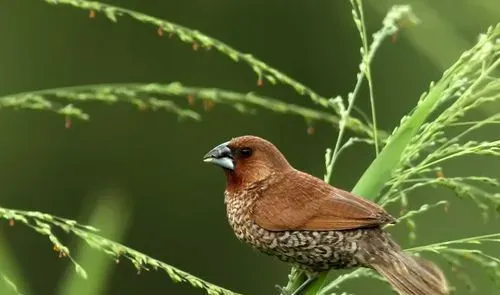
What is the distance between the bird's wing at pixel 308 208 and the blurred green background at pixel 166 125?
325 inches

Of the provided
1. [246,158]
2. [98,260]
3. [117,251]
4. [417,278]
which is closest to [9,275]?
[98,260]

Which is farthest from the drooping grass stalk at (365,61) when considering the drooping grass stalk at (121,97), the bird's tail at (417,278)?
the bird's tail at (417,278)

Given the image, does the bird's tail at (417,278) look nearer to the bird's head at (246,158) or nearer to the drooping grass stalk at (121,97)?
the drooping grass stalk at (121,97)

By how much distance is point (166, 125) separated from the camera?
15.9 meters

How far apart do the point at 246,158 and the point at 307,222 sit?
38cm

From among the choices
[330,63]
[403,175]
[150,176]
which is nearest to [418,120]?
[403,175]

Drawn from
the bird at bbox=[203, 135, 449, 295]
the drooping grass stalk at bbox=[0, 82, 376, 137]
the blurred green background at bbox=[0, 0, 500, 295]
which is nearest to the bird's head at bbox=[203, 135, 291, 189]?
the bird at bbox=[203, 135, 449, 295]

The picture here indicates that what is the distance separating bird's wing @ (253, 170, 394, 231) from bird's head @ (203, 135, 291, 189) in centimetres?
8

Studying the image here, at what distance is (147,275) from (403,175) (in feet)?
32.2

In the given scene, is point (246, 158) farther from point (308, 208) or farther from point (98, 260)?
point (98, 260)

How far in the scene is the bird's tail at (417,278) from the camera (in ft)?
10.0

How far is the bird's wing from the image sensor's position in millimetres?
3453

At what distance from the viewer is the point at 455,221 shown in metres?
8.82

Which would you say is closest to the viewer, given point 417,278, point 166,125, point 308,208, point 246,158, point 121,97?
point 121,97
